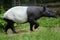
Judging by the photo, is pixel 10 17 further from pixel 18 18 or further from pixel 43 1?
pixel 43 1

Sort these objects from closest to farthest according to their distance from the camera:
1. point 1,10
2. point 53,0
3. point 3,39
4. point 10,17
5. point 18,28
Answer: point 3,39 → point 10,17 → point 18,28 → point 1,10 → point 53,0

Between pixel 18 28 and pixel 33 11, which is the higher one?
pixel 33 11

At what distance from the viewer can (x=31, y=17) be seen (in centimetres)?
1149

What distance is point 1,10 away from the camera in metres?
15.8

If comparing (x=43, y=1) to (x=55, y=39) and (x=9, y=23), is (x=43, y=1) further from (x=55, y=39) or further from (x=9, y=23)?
(x=55, y=39)

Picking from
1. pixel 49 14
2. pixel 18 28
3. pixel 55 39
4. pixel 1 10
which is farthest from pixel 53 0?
pixel 55 39

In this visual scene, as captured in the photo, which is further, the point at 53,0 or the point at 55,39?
the point at 53,0

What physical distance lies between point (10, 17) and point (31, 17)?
0.93 metres

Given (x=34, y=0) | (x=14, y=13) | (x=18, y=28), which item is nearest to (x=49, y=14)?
(x=14, y=13)

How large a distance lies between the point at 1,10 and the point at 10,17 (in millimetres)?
4517

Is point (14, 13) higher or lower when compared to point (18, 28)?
higher

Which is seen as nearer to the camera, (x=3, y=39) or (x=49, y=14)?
(x=3, y=39)

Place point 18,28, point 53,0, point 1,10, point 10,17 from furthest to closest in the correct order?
1. point 53,0
2. point 1,10
3. point 18,28
4. point 10,17

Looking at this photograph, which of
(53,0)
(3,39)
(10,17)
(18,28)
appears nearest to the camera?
(3,39)
